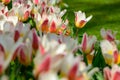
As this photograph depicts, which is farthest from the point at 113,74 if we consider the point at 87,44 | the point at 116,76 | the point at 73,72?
the point at 87,44

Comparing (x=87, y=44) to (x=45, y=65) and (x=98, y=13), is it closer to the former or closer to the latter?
(x=45, y=65)

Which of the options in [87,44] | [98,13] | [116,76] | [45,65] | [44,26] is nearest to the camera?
[45,65]

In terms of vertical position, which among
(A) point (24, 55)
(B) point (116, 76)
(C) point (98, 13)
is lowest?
(C) point (98, 13)

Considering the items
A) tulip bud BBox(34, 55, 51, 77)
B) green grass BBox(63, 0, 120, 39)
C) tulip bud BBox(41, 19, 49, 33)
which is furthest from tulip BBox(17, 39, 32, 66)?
green grass BBox(63, 0, 120, 39)

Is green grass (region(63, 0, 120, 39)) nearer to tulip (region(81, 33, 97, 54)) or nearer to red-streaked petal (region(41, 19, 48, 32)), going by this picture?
red-streaked petal (region(41, 19, 48, 32))

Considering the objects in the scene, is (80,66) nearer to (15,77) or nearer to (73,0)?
(15,77)

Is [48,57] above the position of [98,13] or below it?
above

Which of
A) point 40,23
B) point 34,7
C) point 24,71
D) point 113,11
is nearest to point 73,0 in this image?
point 113,11

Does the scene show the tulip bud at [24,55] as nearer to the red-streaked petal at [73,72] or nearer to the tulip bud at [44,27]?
the red-streaked petal at [73,72]
